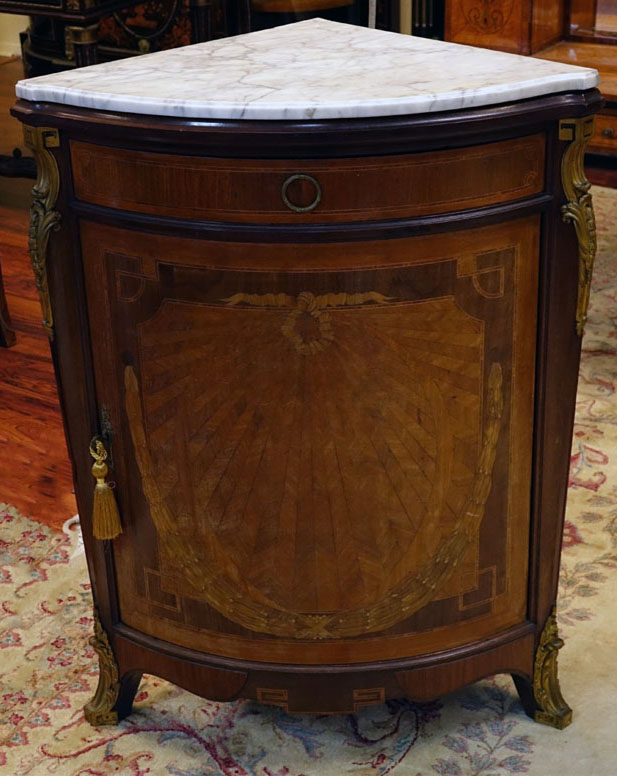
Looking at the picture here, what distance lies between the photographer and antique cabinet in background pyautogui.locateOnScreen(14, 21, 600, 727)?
54.0 inches

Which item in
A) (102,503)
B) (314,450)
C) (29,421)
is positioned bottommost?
(29,421)

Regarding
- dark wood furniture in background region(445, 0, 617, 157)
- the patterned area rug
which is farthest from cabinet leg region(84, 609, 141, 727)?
dark wood furniture in background region(445, 0, 617, 157)

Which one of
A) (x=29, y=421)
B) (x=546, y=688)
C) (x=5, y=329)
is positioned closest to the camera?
(x=546, y=688)

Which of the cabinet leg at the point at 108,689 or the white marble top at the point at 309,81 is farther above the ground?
the white marble top at the point at 309,81

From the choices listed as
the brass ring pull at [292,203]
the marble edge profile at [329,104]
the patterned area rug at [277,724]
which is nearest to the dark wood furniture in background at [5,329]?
the patterned area rug at [277,724]

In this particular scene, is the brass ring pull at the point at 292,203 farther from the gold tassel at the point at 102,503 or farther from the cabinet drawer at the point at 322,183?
the gold tassel at the point at 102,503

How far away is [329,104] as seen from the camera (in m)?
1.31

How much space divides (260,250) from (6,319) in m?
1.89

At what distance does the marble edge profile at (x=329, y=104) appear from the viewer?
4.30 ft

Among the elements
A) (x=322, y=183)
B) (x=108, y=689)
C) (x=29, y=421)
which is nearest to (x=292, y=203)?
(x=322, y=183)

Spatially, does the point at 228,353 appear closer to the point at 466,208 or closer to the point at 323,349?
the point at 323,349

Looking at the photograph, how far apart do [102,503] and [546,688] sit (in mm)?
715

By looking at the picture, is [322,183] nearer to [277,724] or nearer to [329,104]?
[329,104]

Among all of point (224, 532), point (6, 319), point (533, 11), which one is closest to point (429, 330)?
point (224, 532)
